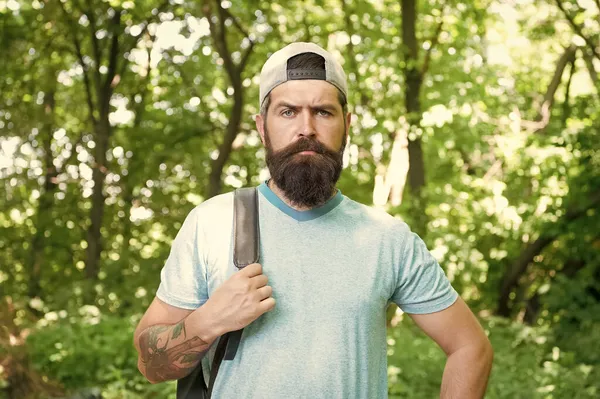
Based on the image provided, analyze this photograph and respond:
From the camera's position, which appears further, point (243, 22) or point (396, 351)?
point (243, 22)

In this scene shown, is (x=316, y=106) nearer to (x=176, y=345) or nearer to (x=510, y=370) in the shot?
(x=176, y=345)

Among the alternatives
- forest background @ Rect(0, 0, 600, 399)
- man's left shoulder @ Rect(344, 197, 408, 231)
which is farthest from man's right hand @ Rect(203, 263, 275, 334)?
forest background @ Rect(0, 0, 600, 399)

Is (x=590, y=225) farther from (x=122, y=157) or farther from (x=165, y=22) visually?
(x=122, y=157)

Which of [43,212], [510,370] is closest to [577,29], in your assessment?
[510,370]

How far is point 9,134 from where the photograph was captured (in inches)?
520

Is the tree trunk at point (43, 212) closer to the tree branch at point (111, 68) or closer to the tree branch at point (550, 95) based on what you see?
the tree branch at point (111, 68)

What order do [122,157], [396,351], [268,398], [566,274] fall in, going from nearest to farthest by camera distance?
[268,398]
[396,351]
[566,274]
[122,157]

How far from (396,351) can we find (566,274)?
17.2 ft

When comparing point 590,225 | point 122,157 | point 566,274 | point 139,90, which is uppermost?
point 139,90

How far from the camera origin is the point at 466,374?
2.37 m

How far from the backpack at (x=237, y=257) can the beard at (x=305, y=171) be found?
0.34 ft

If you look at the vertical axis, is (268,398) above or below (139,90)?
below

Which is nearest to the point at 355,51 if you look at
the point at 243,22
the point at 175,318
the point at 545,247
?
the point at 243,22

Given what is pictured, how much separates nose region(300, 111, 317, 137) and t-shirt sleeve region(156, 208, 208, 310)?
1.37ft
